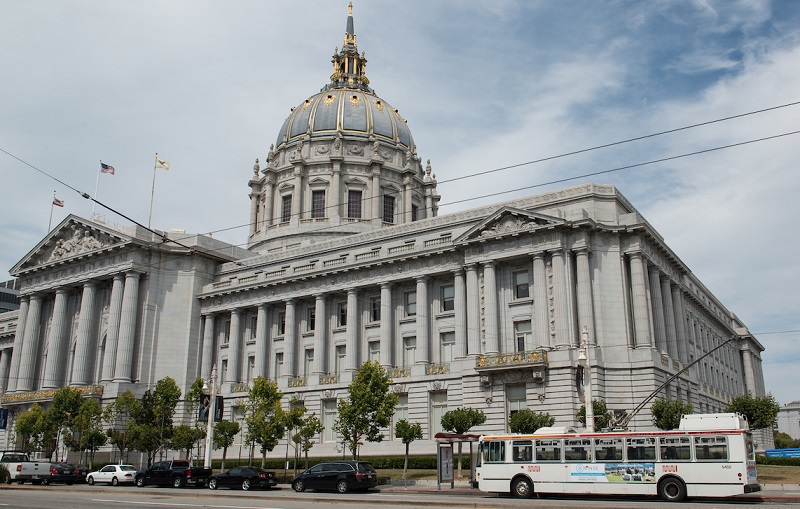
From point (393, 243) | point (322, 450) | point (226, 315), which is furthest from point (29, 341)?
point (393, 243)

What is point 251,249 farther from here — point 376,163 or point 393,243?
point 393,243

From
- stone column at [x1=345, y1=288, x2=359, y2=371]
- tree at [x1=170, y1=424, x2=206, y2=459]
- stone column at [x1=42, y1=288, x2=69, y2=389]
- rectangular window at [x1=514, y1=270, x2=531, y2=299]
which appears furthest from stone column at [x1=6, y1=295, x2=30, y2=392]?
rectangular window at [x1=514, y1=270, x2=531, y2=299]

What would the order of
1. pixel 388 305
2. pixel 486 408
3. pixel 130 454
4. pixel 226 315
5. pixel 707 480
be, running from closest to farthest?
pixel 707 480 → pixel 486 408 → pixel 388 305 → pixel 130 454 → pixel 226 315

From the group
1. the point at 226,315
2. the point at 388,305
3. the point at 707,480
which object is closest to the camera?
the point at 707,480

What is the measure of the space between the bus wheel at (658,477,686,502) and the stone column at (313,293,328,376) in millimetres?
38141

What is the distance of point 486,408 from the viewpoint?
A: 50.9 meters

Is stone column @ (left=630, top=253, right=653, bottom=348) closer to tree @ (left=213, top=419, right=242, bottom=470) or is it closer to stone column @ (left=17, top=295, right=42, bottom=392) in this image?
tree @ (left=213, top=419, right=242, bottom=470)

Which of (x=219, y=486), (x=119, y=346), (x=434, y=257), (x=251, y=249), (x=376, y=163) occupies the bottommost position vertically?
(x=219, y=486)

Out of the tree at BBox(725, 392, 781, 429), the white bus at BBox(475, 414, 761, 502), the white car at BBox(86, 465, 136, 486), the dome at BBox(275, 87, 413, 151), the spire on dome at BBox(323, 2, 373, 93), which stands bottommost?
the white car at BBox(86, 465, 136, 486)

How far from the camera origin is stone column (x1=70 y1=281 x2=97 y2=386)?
69.8 m

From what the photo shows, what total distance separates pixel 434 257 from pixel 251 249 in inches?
1396

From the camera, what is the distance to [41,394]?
70.3 metres

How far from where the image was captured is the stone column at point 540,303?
50438 mm

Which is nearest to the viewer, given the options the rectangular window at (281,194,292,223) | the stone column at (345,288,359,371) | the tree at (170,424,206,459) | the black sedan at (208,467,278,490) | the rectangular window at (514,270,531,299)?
the black sedan at (208,467,278,490)
